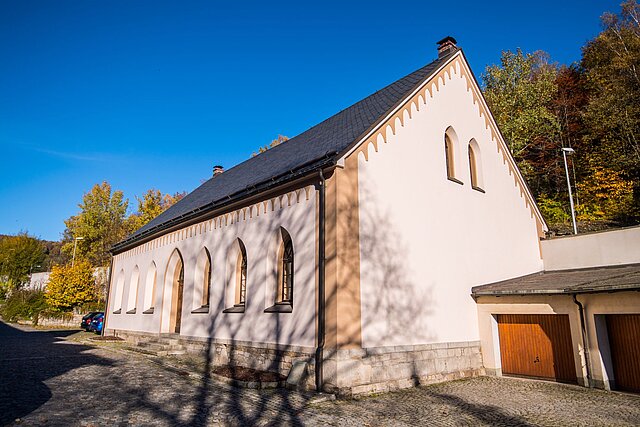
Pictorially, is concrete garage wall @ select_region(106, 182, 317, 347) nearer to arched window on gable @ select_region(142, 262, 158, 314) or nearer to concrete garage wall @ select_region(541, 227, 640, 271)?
arched window on gable @ select_region(142, 262, 158, 314)

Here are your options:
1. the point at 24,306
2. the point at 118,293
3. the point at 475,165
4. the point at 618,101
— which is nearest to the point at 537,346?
the point at 475,165

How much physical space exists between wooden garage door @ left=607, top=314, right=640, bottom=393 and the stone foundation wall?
341cm

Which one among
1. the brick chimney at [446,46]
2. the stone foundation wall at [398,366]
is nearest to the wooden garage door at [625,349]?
the stone foundation wall at [398,366]

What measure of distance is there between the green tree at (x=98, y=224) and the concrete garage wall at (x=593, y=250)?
43207 mm

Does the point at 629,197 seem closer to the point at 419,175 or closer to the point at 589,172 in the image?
the point at 589,172

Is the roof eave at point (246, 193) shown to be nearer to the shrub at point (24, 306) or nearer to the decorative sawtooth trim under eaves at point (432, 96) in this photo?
the decorative sawtooth trim under eaves at point (432, 96)

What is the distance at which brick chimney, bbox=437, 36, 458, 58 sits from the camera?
14805 millimetres

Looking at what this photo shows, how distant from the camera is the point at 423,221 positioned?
38.7 feet

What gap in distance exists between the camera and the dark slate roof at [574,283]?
10.2 meters

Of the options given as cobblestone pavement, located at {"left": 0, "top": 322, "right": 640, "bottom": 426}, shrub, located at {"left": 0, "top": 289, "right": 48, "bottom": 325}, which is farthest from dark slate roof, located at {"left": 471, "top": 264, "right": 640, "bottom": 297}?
shrub, located at {"left": 0, "top": 289, "right": 48, "bottom": 325}

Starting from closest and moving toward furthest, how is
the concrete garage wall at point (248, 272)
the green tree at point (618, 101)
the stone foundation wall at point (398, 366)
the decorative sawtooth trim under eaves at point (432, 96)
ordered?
the stone foundation wall at point (398, 366) < the concrete garage wall at point (248, 272) < the decorative sawtooth trim under eaves at point (432, 96) < the green tree at point (618, 101)

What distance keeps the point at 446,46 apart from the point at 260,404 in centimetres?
1291

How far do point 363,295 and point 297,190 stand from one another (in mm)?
3295

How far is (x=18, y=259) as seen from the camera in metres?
57.2
